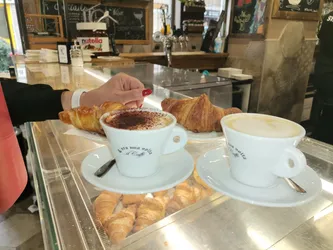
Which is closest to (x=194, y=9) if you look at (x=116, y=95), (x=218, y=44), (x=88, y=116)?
(x=218, y=44)

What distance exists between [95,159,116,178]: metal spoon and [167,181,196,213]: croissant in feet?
0.43

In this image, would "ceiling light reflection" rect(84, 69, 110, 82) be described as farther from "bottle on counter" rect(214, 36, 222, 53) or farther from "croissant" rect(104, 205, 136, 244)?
"bottle on counter" rect(214, 36, 222, 53)

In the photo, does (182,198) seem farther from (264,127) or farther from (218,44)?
(218,44)

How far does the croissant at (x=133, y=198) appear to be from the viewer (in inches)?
17.1

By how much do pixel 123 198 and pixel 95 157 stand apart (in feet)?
0.47

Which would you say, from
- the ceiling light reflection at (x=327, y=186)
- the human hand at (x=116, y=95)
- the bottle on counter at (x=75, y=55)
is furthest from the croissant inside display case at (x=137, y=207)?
the bottle on counter at (x=75, y=55)

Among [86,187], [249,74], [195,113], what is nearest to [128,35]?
[249,74]

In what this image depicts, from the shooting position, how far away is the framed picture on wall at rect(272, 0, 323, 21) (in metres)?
2.87

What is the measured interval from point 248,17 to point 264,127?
306cm

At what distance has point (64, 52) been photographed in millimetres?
2152

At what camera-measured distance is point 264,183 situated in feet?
1.48

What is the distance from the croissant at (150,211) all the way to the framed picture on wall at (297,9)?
3002mm

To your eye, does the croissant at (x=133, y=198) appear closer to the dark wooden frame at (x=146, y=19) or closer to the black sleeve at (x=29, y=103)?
the black sleeve at (x=29, y=103)

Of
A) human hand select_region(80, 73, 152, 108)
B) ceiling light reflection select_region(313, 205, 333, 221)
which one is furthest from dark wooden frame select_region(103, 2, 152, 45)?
ceiling light reflection select_region(313, 205, 333, 221)
